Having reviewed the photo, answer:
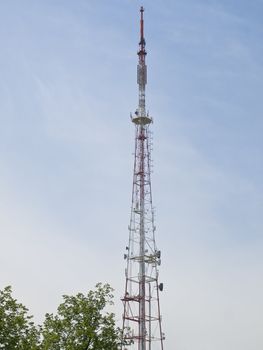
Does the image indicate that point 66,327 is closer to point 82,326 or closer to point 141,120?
point 82,326

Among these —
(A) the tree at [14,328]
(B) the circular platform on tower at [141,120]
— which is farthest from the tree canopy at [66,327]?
(B) the circular platform on tower at [141,120]

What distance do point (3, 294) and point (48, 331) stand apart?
3.26 meters

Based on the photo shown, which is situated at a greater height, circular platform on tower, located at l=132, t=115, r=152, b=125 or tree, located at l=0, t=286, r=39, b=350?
circular platform on tower, located at l=132, t=115, r=152, b=125

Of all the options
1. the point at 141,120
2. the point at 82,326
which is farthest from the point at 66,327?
the point at 141,120

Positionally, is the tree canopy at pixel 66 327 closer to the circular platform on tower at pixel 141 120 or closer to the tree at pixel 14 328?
the tree at pixel 14 328

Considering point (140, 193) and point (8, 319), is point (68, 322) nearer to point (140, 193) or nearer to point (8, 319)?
point (8, 319)

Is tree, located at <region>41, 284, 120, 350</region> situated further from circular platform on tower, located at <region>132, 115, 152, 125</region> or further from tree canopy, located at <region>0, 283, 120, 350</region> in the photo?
circular platform on tower, located at <region>132, 115, 152, 125</region>

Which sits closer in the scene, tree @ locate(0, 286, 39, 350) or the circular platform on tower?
tree @ locate(0, 286, 39, 350)

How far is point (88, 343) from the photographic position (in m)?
30.9

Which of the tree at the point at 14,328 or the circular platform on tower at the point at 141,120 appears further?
the circular platform on tower at the point at 141,120

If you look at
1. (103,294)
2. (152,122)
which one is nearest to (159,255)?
(152,122)

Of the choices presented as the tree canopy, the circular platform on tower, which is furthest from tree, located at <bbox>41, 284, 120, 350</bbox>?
the circular platform on tower

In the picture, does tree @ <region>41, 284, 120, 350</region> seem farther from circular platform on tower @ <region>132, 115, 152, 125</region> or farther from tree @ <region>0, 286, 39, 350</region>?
circular platform on tower @ <region>132, 115, 152, 125</region>

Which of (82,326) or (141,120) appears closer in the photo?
(82,326)
